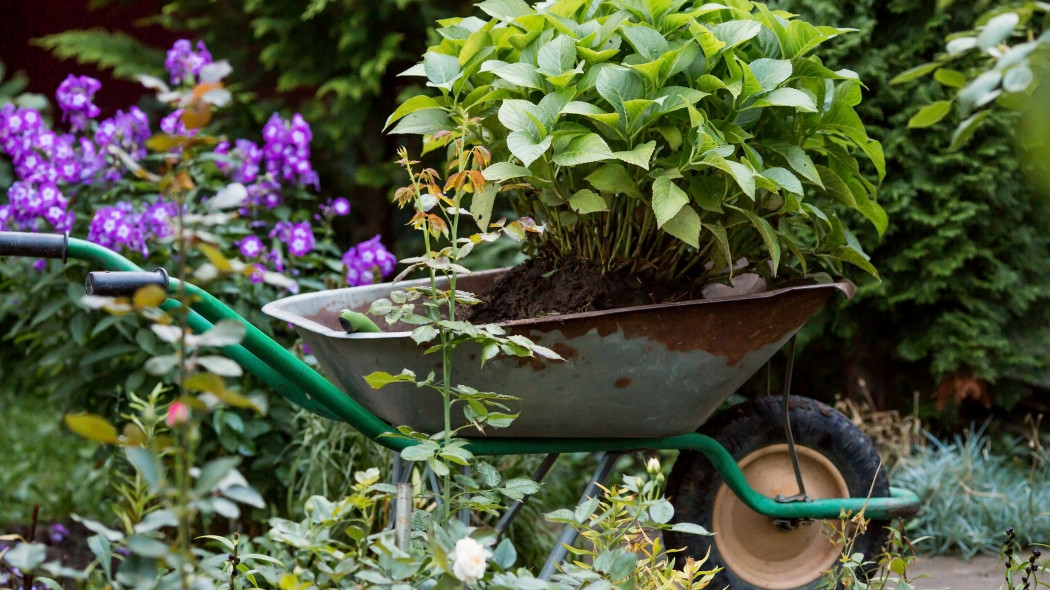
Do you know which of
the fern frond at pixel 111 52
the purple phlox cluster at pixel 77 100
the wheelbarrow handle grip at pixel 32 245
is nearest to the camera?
the wheelbarrow handle grip at pixel 32 245

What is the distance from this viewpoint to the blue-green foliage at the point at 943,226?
2875mm

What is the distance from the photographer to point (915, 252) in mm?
2910

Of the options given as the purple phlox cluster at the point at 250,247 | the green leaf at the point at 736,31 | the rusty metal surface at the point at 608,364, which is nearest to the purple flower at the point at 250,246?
the purple phlox cluster at the point at 250,247

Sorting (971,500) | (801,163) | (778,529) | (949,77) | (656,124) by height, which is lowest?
(971,500)

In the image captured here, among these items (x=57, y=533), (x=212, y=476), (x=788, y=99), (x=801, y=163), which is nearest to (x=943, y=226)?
(x=801, y=163)

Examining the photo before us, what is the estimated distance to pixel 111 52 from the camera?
3674 mm

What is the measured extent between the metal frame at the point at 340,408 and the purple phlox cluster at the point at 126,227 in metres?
0.82

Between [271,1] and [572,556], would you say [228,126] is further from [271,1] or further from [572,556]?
[572,556]

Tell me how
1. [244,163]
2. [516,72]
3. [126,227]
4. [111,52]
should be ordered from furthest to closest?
[111,52] → [244,163] → [126,227] → [516,72]

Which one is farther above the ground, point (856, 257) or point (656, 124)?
point (656, 124)

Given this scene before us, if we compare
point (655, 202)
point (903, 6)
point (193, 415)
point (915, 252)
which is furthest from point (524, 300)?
point (903, 6)

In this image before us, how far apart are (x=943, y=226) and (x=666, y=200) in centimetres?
184

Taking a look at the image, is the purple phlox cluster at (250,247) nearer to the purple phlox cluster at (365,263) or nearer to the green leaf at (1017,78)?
the purple phlox cluster at (365,263)

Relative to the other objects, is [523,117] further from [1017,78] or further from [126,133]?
[126,133]
